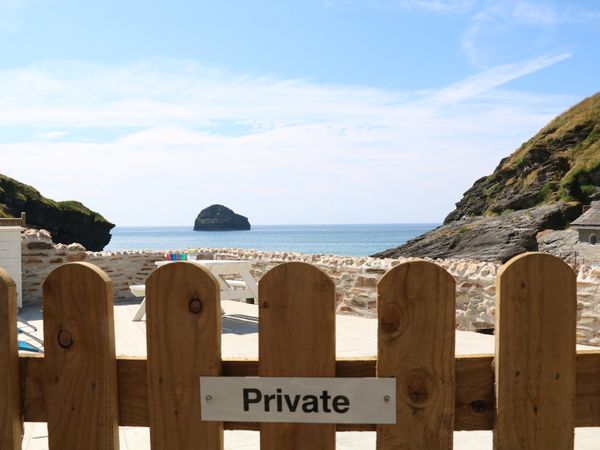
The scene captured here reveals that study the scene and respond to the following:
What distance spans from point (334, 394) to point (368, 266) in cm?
636

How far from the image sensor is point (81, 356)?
146 cm

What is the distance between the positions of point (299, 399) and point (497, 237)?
48128mm

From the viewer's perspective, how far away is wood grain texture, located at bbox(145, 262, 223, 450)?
143 centimetres

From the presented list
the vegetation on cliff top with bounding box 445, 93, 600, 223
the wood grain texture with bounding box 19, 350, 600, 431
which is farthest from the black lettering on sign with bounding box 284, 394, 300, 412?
the vegetation on cliff top with bounding box 445, 93, 600, 223

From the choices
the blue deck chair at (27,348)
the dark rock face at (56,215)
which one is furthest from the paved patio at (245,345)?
the dark rock face at (56,215)

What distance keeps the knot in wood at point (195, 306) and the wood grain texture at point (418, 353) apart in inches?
18.4

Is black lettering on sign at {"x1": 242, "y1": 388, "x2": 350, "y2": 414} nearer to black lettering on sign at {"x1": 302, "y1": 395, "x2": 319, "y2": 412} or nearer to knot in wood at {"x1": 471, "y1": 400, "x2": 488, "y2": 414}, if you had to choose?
black lettering on sign at {"x1": 302, "y1": 395, "x2": 319, "y2": 412}

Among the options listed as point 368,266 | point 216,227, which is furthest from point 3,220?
point 216,227

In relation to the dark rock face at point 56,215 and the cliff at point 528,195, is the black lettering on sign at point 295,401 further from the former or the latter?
the dark rock face at point 56,215

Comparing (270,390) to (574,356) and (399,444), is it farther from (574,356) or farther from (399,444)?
(574,356)

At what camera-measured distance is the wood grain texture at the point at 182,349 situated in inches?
56.5

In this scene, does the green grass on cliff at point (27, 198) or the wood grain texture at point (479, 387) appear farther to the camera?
the green grass on cliff at point (27, 198)

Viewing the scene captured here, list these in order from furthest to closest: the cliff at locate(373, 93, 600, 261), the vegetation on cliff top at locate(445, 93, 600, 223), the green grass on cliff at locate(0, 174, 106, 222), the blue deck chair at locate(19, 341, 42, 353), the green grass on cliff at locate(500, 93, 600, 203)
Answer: the vegetation on cliff top at locate(445, 93, 600, 223)
the green grass on cliff at locate(500, 93, 600, 203)
the cliff at locate(373, 93, 600, 261)
the green grass on cliff at locate(0, 174, 106, 222)
the blue deck chair at locate(19, 341, 42, 353)

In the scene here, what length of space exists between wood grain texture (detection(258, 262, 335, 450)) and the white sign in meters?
0.03
